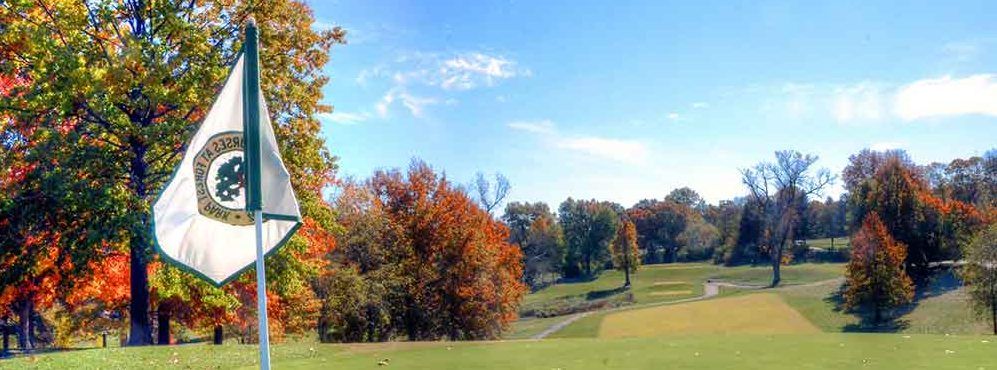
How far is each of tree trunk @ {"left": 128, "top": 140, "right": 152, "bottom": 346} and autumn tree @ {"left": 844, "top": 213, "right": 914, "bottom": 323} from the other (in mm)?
41632

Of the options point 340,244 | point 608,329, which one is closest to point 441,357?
point 340,244

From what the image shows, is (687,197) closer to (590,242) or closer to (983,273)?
(590,242)

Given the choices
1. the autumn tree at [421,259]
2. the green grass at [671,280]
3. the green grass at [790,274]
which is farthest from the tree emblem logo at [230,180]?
the green grass at [790,274]

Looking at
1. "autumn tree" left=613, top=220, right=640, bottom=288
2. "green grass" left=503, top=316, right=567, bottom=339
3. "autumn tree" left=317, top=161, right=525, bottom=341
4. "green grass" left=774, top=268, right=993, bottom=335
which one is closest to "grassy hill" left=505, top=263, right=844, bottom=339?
"green grass" left=503, top=316, right=567, bottom=339

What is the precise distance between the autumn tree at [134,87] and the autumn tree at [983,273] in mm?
33356

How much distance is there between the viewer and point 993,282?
34875 millimetres

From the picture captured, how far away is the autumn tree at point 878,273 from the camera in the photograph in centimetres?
4469

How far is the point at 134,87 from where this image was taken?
1714cm

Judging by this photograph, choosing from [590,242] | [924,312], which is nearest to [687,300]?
[924,312]

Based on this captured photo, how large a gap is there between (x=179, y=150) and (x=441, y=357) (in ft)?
28.1

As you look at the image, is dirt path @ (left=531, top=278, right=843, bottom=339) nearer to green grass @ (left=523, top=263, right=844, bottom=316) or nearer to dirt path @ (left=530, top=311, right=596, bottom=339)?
dirt path @ (left=530, top=311, right=596, bottom=339)

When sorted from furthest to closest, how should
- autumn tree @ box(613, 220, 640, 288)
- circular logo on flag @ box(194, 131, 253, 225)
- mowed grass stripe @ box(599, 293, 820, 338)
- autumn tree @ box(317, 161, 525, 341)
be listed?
autumn tree @ box(613, 220, 640, 288) → mowed grass stripe @ box(599, 293, 820, 338) → autumn tree @ box(317, 161, 525, 341) → circular logo on flag @ box(194, 131, 253, 225)

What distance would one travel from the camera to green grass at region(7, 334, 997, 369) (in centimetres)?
1248

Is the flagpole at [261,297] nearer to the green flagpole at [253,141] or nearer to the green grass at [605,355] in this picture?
the green flagpole at [253,141]
